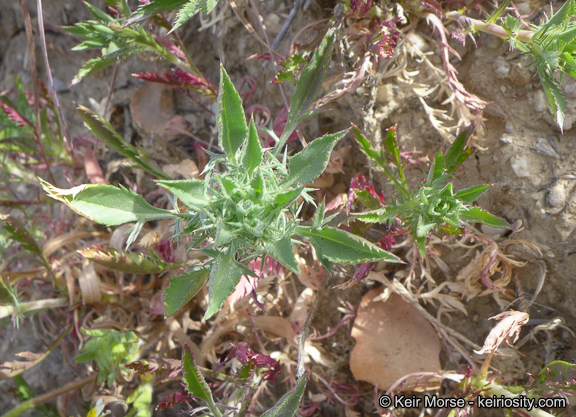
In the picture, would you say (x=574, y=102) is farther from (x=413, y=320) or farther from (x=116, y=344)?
(x=116, y=344)

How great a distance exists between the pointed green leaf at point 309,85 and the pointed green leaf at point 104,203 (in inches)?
19.4

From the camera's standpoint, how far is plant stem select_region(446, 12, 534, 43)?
1.51 meters

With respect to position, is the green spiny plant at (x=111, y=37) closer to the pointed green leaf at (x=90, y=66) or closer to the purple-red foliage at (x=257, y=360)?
the pointed green leaf at (x=90, y=66)

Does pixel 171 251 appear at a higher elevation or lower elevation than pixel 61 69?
lower

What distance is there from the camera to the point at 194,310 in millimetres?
2156

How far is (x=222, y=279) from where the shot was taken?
1203 millimetres

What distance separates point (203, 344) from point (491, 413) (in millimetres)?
1249

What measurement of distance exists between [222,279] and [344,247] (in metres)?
0.37

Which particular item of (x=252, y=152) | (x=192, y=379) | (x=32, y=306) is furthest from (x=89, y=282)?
(x=252, y=152)

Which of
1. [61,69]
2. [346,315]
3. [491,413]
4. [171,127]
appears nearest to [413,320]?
[346,315]

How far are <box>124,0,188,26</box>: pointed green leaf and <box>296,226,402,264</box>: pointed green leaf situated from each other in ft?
2.90

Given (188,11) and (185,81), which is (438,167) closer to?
(188,11)

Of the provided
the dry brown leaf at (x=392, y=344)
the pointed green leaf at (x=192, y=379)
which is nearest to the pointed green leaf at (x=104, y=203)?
the pointed green leaf at (x=192, y=379)

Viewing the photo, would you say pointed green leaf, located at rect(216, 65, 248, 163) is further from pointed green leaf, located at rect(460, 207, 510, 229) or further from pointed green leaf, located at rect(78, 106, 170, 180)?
pointed green leaf, located at rect(460, 207, 510, 229)
